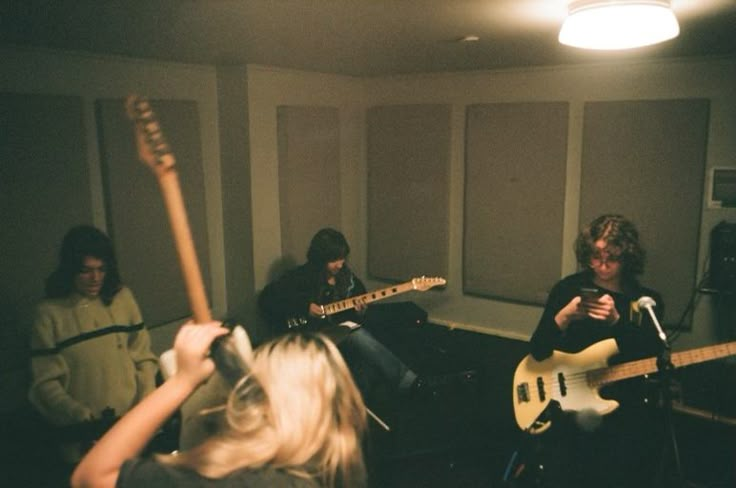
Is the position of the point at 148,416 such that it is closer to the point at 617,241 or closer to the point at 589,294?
the point at 589,294

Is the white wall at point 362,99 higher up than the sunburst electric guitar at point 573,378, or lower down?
higher up

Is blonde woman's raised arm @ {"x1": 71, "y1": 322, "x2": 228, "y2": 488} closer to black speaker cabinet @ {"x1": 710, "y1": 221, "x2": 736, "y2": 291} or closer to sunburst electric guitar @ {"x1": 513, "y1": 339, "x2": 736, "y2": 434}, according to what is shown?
sunburst electric guitar @ {"x1": 513, "y1": 339, "x2": 736, "y2": 434}

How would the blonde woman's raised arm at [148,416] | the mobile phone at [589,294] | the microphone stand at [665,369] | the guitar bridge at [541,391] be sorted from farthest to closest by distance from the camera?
the guitar bridge at [541,391] → the mobile phone at [589,294] → the microphone stand at [665,369] → the blonde woman's raised arm at [148,416]

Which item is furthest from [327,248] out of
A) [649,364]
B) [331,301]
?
[649,364]

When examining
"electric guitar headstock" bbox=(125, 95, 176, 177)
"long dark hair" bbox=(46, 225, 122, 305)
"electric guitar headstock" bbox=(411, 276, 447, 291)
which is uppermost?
"electric guitar headstock" bbox=(125, 95, 176, 177)

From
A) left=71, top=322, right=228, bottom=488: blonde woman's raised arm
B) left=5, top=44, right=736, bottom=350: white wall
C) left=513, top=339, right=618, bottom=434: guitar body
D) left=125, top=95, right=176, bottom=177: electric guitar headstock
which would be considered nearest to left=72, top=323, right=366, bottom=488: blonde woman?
left=71, top=322, right=228, bottom=488: blonde woman's raised arm

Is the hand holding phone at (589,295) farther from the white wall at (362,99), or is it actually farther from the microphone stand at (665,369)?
the white wall at (362,99)

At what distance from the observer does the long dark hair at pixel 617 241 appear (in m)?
2.93

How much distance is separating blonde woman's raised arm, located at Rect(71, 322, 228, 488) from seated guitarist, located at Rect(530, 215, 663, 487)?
67.1 inches

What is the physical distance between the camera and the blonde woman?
1.12 metres

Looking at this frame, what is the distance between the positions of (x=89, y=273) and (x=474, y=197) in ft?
10.9

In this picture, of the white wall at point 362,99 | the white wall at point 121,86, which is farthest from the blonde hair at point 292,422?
the white wall at point 362,99

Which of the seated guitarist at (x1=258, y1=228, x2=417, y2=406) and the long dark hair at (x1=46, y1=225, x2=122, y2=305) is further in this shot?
the seated guitarist at (x1=258, y1=228, x2=417, y2=406)

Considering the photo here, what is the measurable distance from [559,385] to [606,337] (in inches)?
12.9
